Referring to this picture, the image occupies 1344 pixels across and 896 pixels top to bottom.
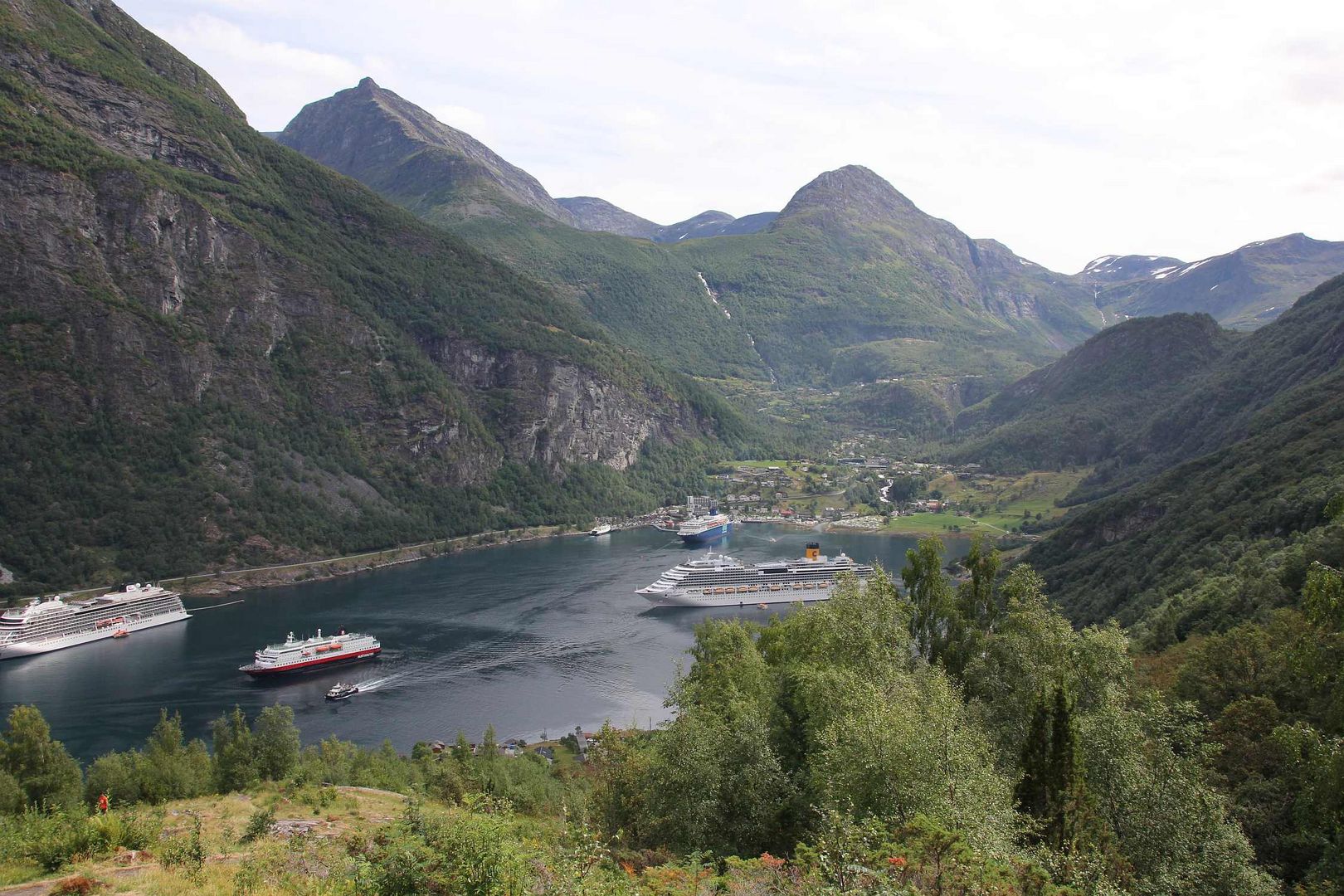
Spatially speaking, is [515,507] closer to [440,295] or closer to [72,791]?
[440,295]

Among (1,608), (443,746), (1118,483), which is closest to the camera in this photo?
(443,746)

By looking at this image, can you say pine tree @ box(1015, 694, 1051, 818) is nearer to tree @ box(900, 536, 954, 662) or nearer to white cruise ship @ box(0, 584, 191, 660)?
tree @ box(900, 536, 954, 662)

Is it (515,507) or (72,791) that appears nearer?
(72,791)

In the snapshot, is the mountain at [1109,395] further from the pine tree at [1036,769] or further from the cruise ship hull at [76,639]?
the pine tree at [1036,769]

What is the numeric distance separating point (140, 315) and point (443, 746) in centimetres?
9161

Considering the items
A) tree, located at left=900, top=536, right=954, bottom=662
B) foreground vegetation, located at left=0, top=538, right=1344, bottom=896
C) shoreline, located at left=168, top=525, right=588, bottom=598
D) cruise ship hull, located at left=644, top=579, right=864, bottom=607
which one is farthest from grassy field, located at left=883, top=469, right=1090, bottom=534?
foreground vegetation, located at left=0, top=538, right=1344, bottom=896

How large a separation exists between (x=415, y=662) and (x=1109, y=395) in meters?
142

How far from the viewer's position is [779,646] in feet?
111

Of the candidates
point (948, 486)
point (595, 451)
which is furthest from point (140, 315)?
point (948, 486)

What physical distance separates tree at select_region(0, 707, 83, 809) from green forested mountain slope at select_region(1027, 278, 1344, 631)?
3859 cm

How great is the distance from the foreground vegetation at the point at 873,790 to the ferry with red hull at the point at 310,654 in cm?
2956

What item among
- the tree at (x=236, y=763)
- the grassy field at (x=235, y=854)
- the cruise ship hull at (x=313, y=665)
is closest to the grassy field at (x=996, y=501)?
the cruise ship hull at (x=313, y=665)

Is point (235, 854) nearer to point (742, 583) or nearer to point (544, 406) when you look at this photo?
point (742, 583)

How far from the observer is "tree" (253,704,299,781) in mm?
35156
